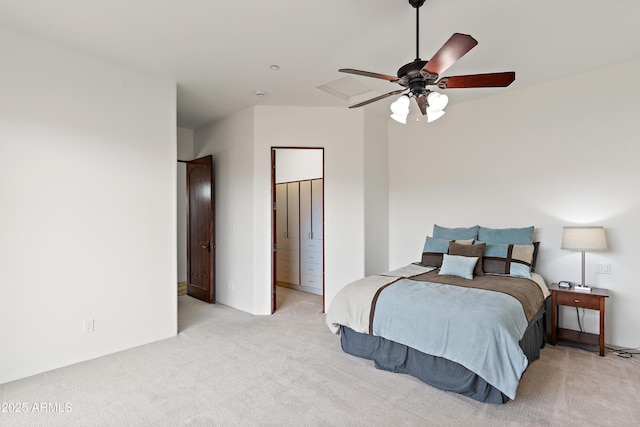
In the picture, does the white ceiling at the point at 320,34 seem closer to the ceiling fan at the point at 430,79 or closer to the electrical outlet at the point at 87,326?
the ceiling fan at the point at 430,79

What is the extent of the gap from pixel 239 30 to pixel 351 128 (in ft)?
6.92

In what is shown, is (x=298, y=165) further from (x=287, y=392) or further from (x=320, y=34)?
(x=287, y=392)

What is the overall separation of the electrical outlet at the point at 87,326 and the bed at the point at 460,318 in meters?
2.16

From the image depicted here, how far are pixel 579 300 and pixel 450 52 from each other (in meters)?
2.74

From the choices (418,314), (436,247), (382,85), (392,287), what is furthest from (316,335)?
(382,85)

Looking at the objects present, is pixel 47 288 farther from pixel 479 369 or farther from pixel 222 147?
pixel 479 369

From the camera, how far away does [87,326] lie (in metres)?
2.94

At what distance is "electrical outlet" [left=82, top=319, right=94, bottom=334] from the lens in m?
2.92

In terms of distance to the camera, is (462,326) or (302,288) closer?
(462,326)

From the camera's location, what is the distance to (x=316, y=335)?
353cm

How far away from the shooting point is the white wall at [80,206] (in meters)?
2.59

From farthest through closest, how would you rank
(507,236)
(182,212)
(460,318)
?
(182,212) → (507,236) → (460,318)

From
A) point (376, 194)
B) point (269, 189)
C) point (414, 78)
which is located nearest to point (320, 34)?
point (414, 78)

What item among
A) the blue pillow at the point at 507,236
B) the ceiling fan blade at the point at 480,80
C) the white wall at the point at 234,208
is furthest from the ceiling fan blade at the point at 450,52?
the white wall at the point at 234,208
